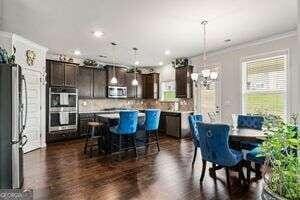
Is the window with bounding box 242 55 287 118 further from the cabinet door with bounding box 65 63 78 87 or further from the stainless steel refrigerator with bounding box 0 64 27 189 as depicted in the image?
the cabinet door with bounding box 65 63 78 87

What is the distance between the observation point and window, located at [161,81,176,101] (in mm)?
8500

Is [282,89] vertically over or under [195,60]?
under

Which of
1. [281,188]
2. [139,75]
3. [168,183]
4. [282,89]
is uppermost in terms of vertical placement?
[139,75]

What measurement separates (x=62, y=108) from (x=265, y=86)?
18.8 feet

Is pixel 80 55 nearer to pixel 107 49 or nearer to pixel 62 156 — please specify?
pixel 107 49

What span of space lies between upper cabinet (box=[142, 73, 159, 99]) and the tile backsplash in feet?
1.39

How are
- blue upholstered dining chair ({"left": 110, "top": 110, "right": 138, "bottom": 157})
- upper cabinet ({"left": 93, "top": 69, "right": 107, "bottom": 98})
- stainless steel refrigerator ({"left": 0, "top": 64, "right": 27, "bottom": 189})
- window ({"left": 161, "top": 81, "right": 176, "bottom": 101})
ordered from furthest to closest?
window ({"left": 161, "top": 81, "right": 176, "bottom": 101}), upper cabinet ({"left": 93, "top": 69, "right": 107, "bottom": 98}), blue upholstered dining chair ({"left": 110, "top": 110, "right": 138, "bottom": 157}), stainless steel refrigerator ({"left": 0, "top": 64, "right": 27, "bottom": 189})

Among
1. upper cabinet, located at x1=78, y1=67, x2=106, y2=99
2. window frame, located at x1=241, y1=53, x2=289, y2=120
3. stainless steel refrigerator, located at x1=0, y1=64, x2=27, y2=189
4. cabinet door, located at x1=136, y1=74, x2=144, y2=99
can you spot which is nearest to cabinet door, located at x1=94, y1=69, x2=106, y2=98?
upper cabinet, located at x1=78, y1=67, x2=106, y2=99

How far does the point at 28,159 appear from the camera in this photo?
4.65 meters

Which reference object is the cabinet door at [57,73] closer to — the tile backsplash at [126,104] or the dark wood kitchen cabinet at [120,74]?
the tile backsplash at [126,104]

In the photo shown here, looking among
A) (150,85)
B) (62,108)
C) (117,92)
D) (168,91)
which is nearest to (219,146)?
(62,108)

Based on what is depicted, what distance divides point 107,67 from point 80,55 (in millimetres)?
1133

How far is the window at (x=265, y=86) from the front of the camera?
15.8 ft

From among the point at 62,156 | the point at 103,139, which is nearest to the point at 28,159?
the point at 62,156
